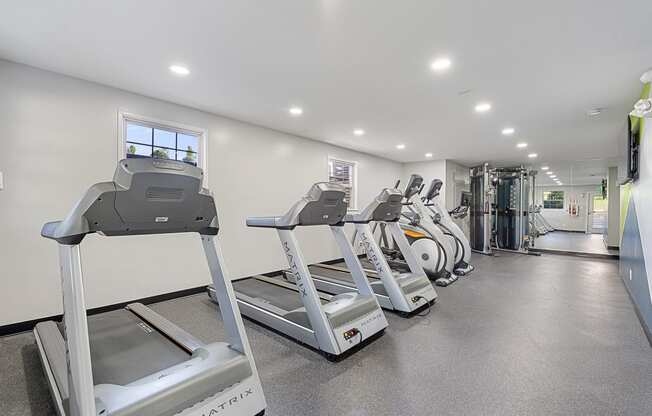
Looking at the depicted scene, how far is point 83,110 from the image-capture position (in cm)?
304

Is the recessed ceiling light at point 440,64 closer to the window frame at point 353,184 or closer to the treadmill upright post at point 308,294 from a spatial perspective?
the treadmill upright post at point 308,294

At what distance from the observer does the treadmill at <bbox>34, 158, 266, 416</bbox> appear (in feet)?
4.30

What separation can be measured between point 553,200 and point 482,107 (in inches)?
243

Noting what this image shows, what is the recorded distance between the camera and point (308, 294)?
93.5 inches

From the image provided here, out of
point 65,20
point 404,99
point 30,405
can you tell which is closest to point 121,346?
point 30,405

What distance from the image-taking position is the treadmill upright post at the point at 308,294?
230 cm

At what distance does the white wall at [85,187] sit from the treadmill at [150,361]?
1278 millimetres

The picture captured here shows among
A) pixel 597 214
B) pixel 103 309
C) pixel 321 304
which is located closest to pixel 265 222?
pixel 321 304

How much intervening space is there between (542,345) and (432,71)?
2.63 metres

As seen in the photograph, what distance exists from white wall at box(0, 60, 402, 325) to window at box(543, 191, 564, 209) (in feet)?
26.1

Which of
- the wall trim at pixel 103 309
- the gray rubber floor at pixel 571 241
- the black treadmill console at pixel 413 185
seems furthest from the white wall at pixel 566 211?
the wall trim at pixel 103 309

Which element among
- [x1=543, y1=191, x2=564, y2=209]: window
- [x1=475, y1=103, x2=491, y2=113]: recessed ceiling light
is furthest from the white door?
[x1=475, y1=103, x2=491, y2=113]: recessed ceiling light

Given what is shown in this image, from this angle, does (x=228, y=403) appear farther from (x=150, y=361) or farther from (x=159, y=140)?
(x=159, y=140)

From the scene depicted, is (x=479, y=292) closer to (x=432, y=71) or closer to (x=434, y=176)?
(x=432, y=71)
